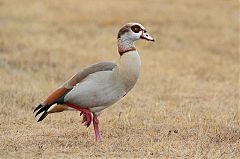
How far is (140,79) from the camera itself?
1474cm

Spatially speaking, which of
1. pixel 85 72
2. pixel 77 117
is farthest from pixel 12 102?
pixel 85 72

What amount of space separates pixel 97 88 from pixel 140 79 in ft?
20.3

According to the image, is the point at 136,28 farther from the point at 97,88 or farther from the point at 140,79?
the point at 140,79

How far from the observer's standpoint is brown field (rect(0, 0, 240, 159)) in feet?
28.5

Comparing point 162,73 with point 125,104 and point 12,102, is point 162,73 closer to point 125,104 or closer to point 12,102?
point 125,104

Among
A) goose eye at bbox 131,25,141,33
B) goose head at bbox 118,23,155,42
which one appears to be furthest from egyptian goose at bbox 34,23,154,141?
goose eye at bbox 131,25,141,33

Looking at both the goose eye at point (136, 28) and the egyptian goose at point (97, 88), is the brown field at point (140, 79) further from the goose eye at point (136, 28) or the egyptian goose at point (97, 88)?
the goose eye at point (136, 28)

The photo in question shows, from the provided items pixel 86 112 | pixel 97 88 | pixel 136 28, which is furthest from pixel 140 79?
pixel 97 88

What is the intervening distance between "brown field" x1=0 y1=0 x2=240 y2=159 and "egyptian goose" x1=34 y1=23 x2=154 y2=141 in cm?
46

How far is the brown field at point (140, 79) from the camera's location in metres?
8.67

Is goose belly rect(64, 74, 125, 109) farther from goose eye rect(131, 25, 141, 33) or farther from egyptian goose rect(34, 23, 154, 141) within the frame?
goose eye rect(131, 25, 141, 33)

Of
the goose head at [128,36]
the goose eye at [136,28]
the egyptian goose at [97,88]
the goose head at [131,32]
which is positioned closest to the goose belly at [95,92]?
the egyptian goose at [97,88]

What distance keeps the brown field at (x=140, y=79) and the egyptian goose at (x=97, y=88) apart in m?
0.46

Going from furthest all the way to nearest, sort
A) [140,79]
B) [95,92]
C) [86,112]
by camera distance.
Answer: [140,79] → [86,112] → [95,92]
